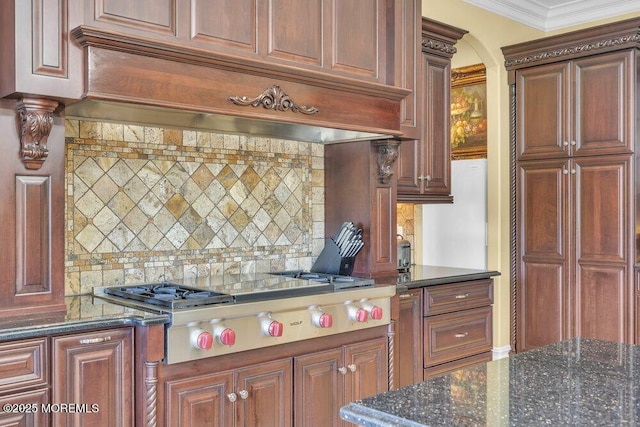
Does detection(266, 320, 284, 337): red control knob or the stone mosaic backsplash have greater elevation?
the stone mosaic backsplash

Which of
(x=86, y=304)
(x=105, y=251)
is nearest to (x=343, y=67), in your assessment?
(x=105, y=251)

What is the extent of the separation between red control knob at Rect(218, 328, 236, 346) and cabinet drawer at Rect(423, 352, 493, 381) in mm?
1438

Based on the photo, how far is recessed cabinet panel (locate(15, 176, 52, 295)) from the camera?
2.10m

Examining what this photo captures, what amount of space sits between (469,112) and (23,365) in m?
4.07

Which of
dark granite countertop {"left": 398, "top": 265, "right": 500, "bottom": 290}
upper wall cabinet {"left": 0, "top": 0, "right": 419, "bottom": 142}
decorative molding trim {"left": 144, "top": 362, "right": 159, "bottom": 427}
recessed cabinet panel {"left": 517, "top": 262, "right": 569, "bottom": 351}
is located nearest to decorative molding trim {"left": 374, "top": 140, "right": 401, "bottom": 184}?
upper wall cabinet {"left": 0, "top": 0, "right": 419, "bottom": 142}

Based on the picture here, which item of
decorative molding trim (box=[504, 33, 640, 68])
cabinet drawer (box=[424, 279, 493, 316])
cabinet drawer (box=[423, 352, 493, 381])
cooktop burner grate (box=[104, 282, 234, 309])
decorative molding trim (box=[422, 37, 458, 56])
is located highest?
decorative molding trim (box=[504, 33, 640, 68])

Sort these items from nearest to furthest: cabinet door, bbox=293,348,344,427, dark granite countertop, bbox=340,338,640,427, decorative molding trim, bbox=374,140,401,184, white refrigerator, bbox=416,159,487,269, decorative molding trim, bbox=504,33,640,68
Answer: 1. dark granite countertop, bbox=340,338,640,427
2. cabinet door, bbox=293,348,344,427
3. decorative molding trim, bbox=374,140,401,184
4. decorative molding trim, bbox=504,33,640,68
5. white refrigerator, bbox=416,159,487,269

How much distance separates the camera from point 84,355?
1.99 meters

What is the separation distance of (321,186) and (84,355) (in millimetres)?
1801

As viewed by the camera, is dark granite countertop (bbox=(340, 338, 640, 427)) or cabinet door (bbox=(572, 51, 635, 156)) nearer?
dark granite countertop (bbox=(340, 338, 640, 427))

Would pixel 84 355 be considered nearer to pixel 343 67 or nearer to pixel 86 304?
pixel 86 304

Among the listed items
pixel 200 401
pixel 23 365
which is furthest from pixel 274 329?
pixel 23 365

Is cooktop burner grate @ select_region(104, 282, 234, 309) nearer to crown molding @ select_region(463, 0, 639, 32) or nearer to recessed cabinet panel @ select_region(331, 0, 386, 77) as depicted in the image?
recessed cabinet panel @ select_region(331, 0, 386, 77)

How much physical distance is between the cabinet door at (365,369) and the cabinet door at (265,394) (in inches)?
13.5
